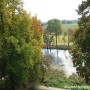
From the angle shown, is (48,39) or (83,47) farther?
(48,39)

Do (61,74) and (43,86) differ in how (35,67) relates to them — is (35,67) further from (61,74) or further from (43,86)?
(61,74)

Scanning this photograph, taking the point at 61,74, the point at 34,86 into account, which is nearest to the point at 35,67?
the point at 34,86

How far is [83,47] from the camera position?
35156 mm

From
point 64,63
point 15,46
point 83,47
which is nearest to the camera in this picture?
point 15,46

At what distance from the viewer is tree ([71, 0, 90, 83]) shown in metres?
34.0

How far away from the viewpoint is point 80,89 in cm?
2792

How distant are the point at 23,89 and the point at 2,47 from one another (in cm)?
492

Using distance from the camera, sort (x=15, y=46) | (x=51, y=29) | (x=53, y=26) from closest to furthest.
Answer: (x=15, y=46)
(x=51, y=29)
(x=53, y=26)

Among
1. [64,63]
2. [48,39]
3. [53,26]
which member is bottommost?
[64,63]

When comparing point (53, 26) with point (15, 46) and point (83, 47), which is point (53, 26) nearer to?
point (83, 47)

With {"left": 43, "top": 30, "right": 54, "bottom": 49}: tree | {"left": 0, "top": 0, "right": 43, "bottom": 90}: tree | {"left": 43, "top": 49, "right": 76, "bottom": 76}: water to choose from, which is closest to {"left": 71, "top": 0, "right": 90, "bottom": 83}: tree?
{"left": 43, "top": 49, "right": 76, "bottom": 76}: water

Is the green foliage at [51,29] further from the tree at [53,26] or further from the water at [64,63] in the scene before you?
the water at [64,63]

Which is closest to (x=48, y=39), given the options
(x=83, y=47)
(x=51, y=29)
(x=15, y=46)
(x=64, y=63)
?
(x=51, y=29)

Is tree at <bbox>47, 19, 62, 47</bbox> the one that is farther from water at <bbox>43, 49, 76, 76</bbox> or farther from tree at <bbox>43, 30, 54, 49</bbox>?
water at <bbox>43, 49, 76, 76</bbox>
